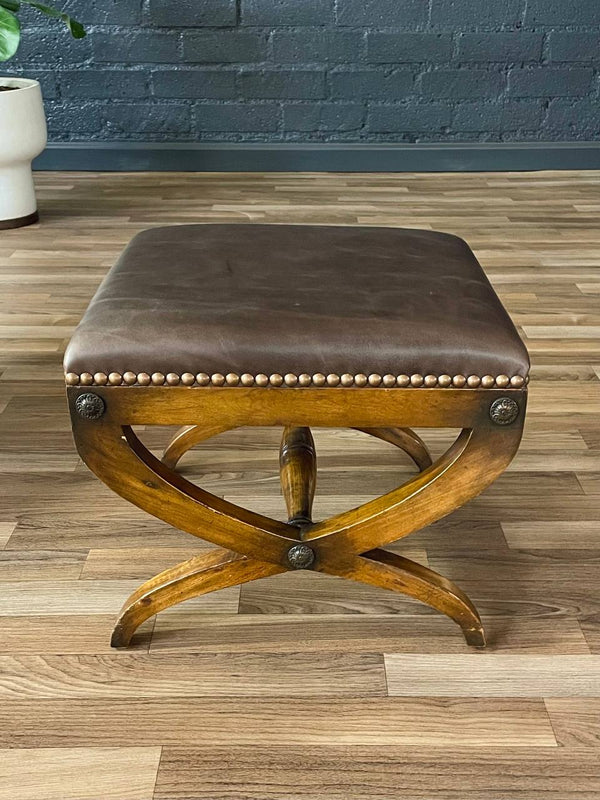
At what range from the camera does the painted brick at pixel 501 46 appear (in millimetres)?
3021

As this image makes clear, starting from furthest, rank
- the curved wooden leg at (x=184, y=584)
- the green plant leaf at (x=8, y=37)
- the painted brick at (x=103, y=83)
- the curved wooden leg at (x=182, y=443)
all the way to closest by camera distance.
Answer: the painted brick at (x=103, y=83) → the green plant leaf at (x=8, y=37) → the curved wooden leg at (x=182, y=443) → the curved wooden leg at (x=184, y=584)

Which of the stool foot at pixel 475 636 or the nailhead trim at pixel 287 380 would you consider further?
the stool foot at pixel 475 636

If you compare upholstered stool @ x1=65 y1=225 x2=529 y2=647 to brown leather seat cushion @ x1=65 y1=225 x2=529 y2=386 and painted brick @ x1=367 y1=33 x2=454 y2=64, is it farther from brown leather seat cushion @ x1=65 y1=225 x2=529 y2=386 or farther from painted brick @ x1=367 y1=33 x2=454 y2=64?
painted brick @ x1=367 y1=33 x2=454 y2=64

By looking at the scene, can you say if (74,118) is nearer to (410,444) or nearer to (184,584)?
(410,444)

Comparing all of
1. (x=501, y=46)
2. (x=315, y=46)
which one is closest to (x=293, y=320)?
(x=315, y=46)

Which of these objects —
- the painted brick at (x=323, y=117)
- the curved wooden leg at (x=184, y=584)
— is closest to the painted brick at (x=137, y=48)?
the painted brick at (x=323, y=117)

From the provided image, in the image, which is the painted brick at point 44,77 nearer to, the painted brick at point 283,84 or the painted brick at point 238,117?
the painted brick at point 238,117

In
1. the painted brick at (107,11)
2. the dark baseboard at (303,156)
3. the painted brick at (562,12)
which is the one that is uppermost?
the painted brick at (562,12)

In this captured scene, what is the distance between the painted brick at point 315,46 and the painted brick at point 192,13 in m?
0.17

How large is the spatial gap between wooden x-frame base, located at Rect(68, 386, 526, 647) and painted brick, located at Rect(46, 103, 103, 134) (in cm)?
232

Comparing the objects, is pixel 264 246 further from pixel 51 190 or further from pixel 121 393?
pixel 51 190

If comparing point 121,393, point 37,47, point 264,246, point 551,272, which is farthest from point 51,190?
point 121,393

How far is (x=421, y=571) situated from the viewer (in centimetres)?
109

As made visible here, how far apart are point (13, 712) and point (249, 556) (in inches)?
11.8
